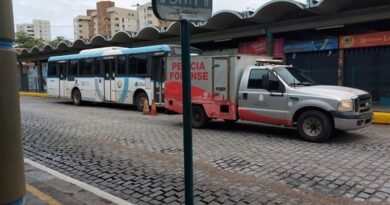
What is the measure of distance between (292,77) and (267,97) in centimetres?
82

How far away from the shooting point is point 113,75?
717 inches

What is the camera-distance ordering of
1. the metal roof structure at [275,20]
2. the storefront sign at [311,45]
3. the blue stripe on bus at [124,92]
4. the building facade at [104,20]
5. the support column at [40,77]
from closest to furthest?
the metal roof structure at [275,20] → the blue stripe on bus at [124,92] → the storefront sign at [311,45] → the support column at [40,77] → the building facade at [104,20]

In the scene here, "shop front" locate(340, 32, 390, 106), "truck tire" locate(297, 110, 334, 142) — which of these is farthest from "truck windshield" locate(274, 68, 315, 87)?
"shop front" locate(340, 32, 390, 106)

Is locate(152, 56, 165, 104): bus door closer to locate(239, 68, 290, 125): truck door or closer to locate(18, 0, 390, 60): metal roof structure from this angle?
locate(18, 0, 390, 60): metal roof structure

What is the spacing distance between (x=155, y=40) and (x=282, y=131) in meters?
16.1

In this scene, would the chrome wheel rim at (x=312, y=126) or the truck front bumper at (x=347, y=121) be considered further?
the chrome wheel rim at (x=312, y=126)

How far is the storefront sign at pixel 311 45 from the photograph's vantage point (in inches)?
714

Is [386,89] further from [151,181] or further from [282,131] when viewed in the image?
[151,181]

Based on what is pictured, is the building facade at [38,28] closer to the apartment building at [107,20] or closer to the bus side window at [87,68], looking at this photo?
the apartment building at [107,20]

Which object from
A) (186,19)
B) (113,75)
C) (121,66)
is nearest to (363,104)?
(186,19)

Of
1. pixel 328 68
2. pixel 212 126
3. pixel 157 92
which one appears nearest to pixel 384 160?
pixel 212 126

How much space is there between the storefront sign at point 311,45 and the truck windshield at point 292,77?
8.97 m

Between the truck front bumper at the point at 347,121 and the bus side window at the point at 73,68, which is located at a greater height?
the bus side window at the point at 73,68

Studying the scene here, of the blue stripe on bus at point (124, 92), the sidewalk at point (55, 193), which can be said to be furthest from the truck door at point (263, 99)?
the blue stripe on bus at point (124, 92)
